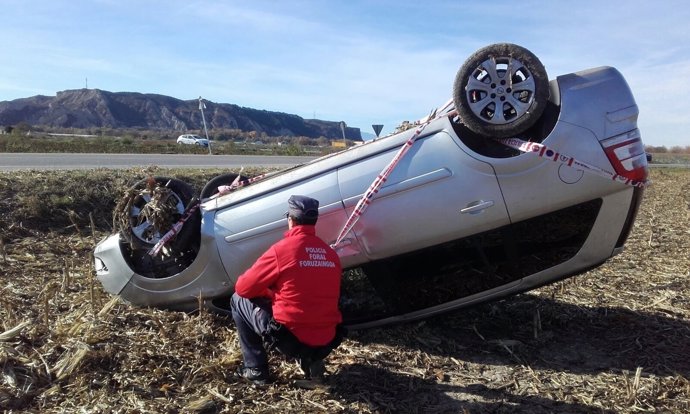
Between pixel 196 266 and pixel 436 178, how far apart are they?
6.99ft

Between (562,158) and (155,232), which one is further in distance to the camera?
(155,232)

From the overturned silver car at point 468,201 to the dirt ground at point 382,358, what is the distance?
0.47 metres

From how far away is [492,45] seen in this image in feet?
15.0

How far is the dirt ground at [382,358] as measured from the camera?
163 inches

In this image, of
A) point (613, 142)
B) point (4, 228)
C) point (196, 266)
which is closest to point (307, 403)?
point (196, 266)

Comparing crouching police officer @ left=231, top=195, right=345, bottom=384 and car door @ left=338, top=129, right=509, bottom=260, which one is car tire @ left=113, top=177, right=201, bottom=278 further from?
car door @ left=338, top=129, right=509, bottom=260

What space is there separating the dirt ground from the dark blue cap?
1.16 metres

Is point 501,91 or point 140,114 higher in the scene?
point 140,114

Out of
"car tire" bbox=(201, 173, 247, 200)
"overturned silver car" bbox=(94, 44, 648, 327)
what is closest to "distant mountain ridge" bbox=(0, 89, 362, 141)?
"car tire" bbox=(201, 173, 247, 200)

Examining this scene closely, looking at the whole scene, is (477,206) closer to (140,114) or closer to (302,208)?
(302,208)

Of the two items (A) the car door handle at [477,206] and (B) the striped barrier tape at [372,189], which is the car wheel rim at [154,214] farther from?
(A) the car door handle at [477,206]

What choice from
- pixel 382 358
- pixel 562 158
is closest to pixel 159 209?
pixel 382 358

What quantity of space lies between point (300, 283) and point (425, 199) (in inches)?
44.6

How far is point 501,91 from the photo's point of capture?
4.60 m
